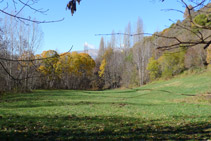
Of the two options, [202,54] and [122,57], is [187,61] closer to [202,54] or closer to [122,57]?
[202,54]

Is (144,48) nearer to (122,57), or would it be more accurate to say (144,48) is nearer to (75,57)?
(122,57)

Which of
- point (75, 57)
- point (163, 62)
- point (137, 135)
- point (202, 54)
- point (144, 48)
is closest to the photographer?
point (137, 135)

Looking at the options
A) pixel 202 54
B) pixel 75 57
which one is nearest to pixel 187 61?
pixel 202 54

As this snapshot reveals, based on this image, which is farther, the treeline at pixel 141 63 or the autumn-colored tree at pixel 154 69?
the autumn-colored tree at pixel 154 69

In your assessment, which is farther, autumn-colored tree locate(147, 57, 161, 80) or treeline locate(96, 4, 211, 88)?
autumn-colored tree locate(147, 57, 161, 80)

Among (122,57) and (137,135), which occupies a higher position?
(122,57)

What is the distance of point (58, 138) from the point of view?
4746 mm

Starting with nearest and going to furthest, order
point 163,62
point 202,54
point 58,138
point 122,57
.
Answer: point 58,138, point 202,54, point 163,62, point 122,57

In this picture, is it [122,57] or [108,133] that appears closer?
[108,133]

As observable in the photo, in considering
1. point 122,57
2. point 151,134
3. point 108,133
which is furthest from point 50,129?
point 122,57

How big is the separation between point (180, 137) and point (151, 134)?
0.81 m

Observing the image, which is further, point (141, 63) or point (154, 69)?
point (141, 63)

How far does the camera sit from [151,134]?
→ 5309mm

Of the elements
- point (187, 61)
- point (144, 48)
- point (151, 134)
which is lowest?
point (151, 134)
